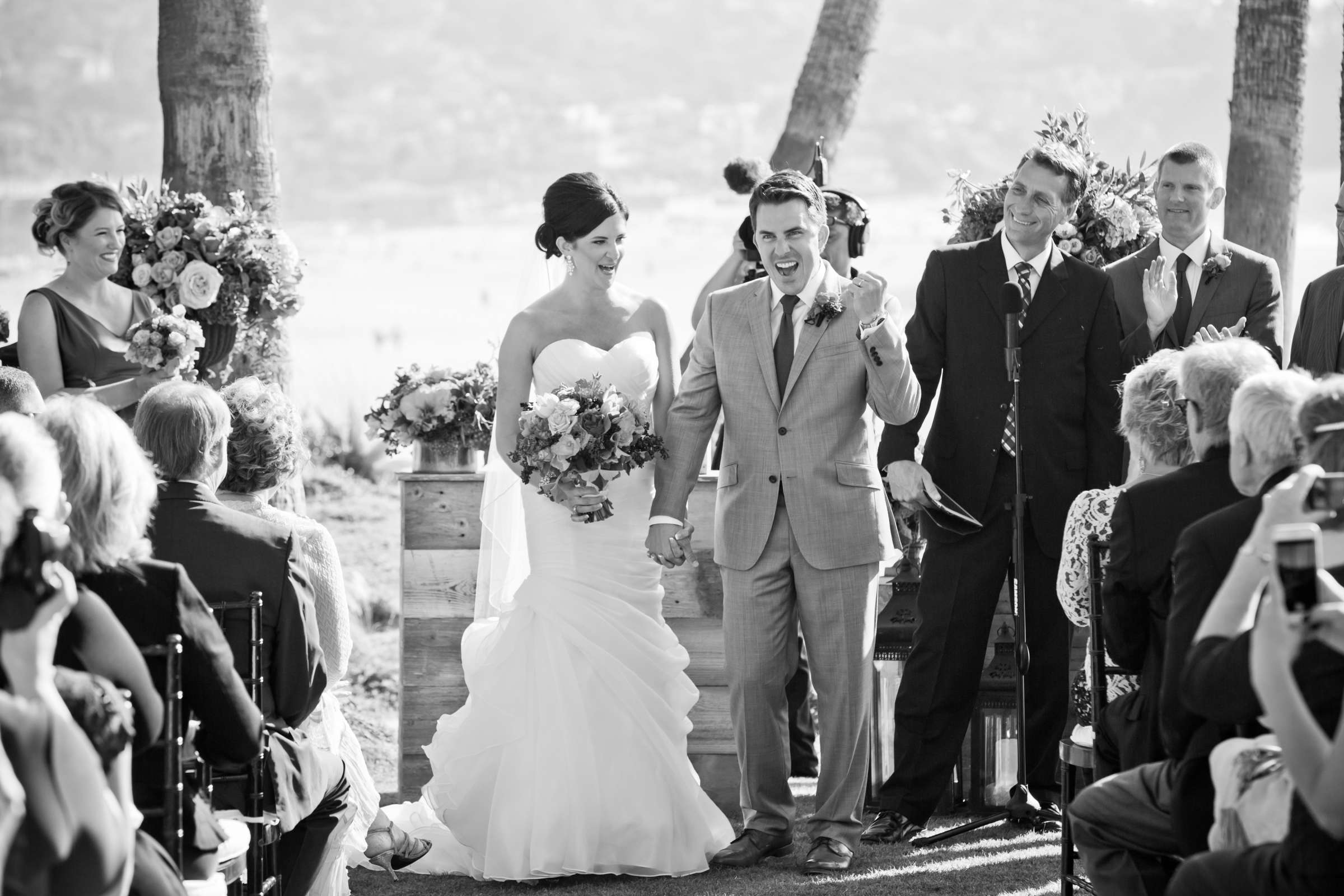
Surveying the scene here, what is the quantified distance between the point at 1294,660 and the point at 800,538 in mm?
2379

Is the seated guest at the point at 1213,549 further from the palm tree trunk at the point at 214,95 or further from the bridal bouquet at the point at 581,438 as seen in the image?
the palm tree trunk at the point at 214,95

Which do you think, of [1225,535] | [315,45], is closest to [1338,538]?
[1225,535]

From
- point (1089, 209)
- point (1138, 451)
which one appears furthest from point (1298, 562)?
point (1089, 209)

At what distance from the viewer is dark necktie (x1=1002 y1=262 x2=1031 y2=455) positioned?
5.23m

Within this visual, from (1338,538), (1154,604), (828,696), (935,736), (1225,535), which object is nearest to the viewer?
(1338,538)

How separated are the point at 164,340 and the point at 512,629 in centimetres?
173

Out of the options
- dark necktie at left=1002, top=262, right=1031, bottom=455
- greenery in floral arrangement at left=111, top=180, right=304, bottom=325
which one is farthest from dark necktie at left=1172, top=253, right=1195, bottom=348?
greenery in floral arrangement at left=111, top=180, right=304, bottom=325

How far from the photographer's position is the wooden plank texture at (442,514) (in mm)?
5824

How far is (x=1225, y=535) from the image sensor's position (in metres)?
3.02

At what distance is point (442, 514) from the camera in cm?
584

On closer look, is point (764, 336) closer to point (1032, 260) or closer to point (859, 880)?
point (1032, 260)

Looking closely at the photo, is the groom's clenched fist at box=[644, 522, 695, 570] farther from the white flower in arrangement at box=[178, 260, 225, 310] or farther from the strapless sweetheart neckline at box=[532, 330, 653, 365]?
the white flower in arrangement at box=[178, 260, 225, 310]

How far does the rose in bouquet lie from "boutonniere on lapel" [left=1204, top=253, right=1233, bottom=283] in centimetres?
372

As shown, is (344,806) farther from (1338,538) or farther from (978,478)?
(1338,538)
